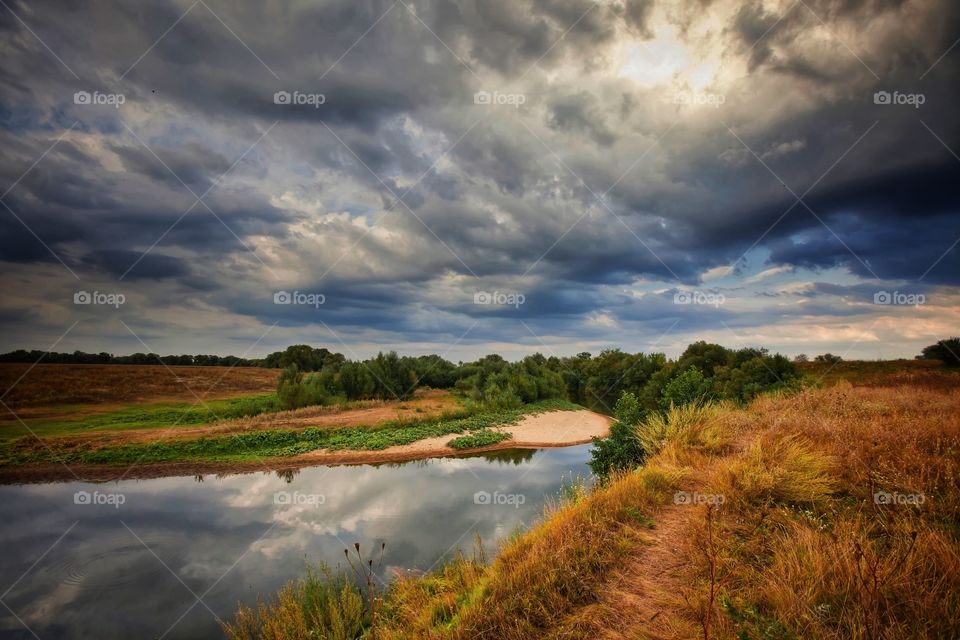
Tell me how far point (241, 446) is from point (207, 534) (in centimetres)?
1157

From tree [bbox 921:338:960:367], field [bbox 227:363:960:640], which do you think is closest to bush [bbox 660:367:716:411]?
field [bbox 227:363:960:640]

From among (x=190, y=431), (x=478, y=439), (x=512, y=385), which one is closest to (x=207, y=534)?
(x=478, y=439)

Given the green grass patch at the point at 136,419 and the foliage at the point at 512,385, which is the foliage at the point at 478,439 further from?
the green grass patch at the point at 136,419

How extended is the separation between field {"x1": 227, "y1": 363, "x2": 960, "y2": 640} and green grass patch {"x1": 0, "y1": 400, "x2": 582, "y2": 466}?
1442 cm

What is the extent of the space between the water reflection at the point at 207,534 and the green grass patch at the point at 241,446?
3165mm

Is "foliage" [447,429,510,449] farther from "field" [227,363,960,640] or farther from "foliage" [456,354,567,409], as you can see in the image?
"field" [227,363,960,640]

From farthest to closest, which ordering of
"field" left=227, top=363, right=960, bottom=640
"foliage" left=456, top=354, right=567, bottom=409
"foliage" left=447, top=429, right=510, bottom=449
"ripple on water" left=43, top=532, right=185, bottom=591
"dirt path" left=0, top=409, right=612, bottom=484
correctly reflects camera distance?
"foliage" left=456, top=354, right=567, bottom=409, "foliage" left=447, top=429, right=510, bottom=449, "dirt path" left=0, top=409, right=612, bottom=484, "ripple on water" left=43, top=532, right=185, bottom=591, "field" left=227, top=363, right=960, bottom=640

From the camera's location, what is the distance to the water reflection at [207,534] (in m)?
7.71

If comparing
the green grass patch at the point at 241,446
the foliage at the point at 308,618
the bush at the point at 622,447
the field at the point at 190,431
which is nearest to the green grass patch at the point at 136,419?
the field at the point at 190,431

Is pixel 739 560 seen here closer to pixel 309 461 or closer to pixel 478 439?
pixel 309 461

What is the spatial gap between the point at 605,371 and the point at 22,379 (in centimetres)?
7290

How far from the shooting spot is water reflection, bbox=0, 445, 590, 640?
771 centimetres

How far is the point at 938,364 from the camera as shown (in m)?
29.0

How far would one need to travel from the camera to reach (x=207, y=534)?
35.9 feet
